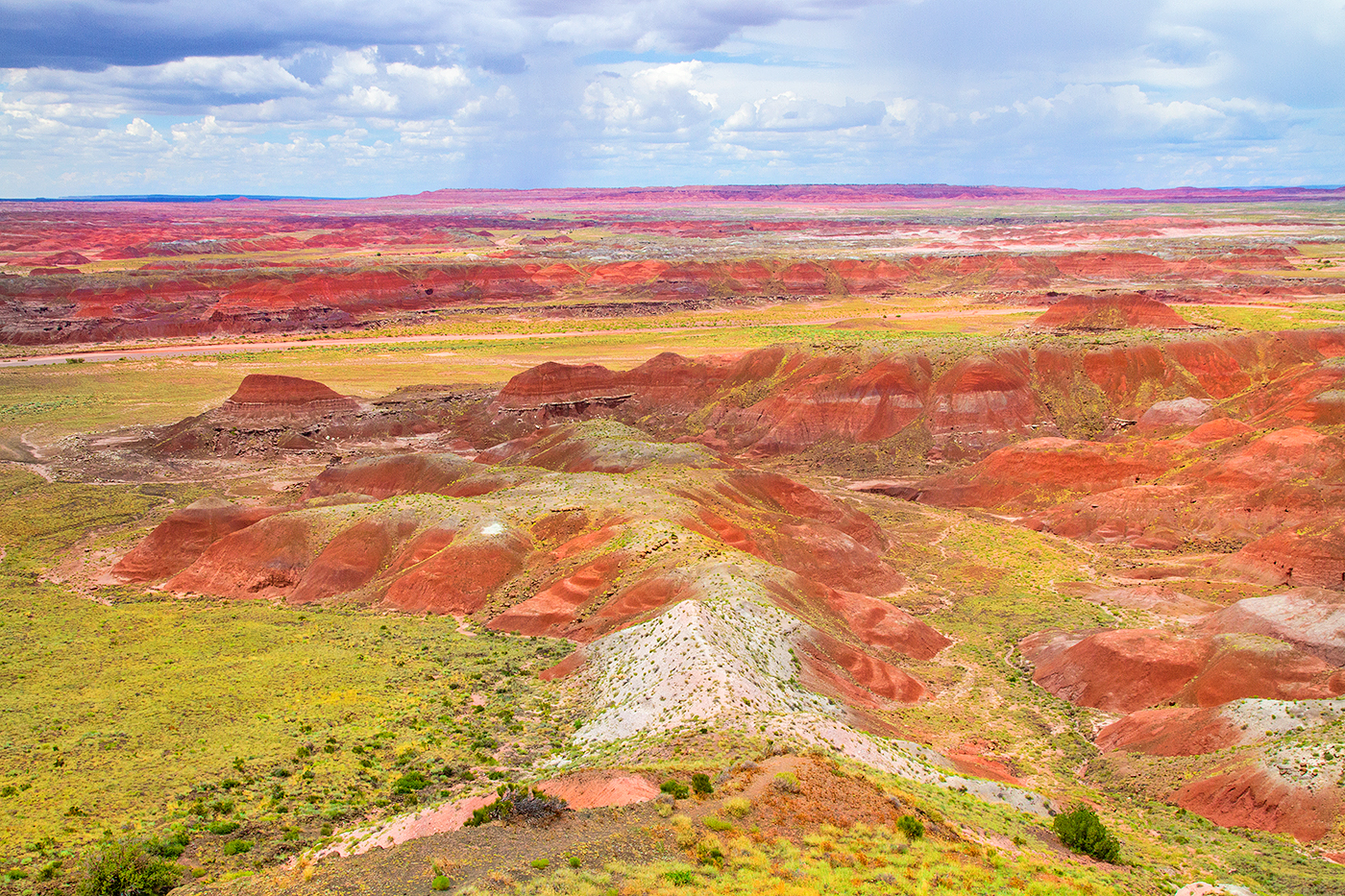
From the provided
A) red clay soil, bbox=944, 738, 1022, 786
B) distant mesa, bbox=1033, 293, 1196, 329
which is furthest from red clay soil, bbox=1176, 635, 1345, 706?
distant mesa, bbox=1033, 293, 1196, 329

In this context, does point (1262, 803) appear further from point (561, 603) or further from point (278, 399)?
point (278, 399)

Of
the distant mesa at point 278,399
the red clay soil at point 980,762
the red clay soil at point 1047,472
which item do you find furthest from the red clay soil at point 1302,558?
the distant mesa at point 278,399

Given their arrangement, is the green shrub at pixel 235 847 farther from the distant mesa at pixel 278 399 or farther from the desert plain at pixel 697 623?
the distant mesa at pixel 278 399

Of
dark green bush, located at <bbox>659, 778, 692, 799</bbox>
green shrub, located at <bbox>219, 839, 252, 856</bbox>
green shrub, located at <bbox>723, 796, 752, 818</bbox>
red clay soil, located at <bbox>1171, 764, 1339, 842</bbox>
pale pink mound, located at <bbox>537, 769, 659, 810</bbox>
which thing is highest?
green shrub, located at <bbox>723, 796, 752, 818</bbox>

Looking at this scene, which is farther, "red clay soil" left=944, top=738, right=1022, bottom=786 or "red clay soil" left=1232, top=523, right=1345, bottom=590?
"red clay soil" left=1232, top=523, right=1345, bottom=590

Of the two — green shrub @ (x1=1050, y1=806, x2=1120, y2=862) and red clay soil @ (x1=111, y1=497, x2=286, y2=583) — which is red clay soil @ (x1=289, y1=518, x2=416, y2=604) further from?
green shrub @ (x1=1050, y1=806, x2=1120, y2=862)

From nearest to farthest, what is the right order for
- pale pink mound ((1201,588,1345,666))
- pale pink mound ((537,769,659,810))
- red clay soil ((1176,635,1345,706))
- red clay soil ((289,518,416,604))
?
pale pink mound ((537,769,659,810)) → red clay soil ((1176,635,1345,706)) → pale pink mound ((1201,588,1345,666)) → red clay soil ((289,518,416,604))

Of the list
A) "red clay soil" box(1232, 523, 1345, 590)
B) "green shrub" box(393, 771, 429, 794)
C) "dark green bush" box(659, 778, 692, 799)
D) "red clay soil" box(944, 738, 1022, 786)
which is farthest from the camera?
"red clay soil" box(1232, 523, 1345, 590)

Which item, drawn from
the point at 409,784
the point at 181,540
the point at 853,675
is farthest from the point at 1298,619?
the point at 181,540

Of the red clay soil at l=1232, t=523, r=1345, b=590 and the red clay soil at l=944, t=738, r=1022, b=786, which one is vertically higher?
the red clay soil at l=1232, t=523, r=1345, b=590
